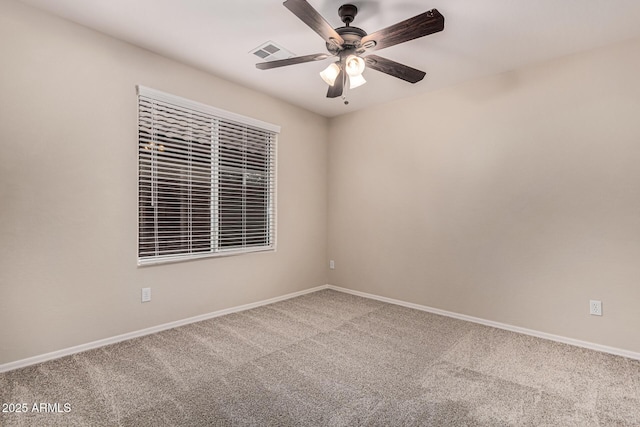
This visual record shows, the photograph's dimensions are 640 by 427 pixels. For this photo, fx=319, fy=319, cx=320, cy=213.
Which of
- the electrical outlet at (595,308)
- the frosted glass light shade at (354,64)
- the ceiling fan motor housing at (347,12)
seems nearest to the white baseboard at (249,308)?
the electrical outlet at (595,308)

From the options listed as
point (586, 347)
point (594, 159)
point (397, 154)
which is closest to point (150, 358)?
point (397, 154)

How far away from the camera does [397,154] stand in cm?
396

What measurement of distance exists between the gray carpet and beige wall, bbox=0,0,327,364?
29cm

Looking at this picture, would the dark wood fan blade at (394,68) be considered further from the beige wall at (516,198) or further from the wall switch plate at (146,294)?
the wall switch plate at (146,294)

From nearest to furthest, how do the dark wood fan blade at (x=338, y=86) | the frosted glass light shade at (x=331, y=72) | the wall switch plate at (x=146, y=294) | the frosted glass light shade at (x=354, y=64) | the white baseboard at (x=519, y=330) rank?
the frosted glass light shade at (x=354, y=64)
the frosted glass light shade at (x=331, y=72)
the dark wood fan blade at (x=338, y=86)
the white baseboard at (x=519, y=330)
the wall switch plate at (x=146, y=294)

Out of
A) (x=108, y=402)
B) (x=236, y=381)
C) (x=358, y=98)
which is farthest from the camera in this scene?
(x=358, y=98)

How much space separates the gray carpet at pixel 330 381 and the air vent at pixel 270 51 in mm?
2522

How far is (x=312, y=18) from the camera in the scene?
182cm

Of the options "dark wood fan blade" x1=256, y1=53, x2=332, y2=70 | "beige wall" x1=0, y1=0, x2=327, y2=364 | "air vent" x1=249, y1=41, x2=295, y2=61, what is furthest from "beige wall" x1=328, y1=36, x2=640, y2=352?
"beige wall" x1=0, y1=0, x2=327, y2=364

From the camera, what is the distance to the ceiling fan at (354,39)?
69.9 inches

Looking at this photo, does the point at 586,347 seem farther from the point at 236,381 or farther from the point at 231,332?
the point at 231,332

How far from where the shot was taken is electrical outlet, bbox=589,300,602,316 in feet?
8.77

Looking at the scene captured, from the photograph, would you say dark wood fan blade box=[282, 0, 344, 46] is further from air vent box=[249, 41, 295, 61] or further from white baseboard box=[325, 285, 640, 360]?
white baseboard box=[325, 285, 640, 360]

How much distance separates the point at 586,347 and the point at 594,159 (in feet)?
5.23
